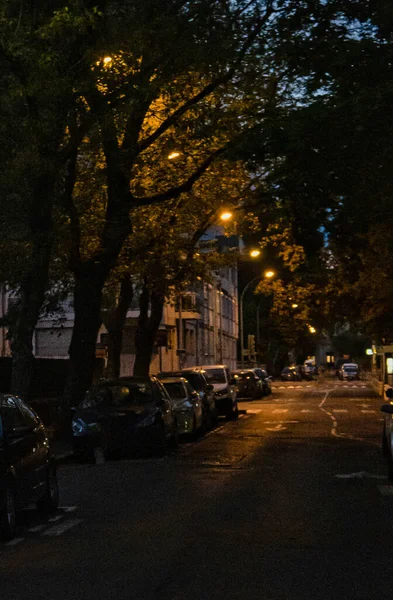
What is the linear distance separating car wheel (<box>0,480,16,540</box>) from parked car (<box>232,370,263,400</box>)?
1903 inches

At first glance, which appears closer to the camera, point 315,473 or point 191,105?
point 315,473

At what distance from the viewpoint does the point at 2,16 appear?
814 inches

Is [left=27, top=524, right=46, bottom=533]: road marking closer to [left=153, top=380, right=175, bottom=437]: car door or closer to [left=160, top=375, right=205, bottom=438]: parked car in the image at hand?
[left=153, top=380, right=175, bottom=437]: car door

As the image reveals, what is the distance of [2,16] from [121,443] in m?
8.44

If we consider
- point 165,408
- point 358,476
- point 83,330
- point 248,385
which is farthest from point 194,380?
point 248,385

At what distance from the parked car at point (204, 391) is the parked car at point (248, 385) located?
2552 centimetres

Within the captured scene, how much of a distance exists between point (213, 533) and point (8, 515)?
83.4 inches

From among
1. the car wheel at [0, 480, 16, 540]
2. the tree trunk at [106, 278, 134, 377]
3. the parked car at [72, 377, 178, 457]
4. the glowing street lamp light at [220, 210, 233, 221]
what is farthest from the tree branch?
the car wheel at [0, 480, 16, 540]

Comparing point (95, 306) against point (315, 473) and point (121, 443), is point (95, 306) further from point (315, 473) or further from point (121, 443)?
point (315, 473)

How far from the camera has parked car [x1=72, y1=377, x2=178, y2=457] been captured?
75.8 feet

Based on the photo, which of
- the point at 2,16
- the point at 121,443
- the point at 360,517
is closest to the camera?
the point at 360,517

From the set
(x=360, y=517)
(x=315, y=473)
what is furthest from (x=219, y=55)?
(x=360, y=517)

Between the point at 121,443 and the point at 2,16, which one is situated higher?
the point at 2,16

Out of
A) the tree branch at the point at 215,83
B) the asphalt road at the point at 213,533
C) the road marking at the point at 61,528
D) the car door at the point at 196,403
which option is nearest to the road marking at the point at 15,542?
the asphalt road at the point at 213,533
